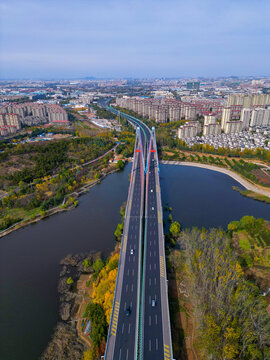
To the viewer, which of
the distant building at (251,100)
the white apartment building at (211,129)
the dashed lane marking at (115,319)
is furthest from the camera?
the distant building at (251,100)

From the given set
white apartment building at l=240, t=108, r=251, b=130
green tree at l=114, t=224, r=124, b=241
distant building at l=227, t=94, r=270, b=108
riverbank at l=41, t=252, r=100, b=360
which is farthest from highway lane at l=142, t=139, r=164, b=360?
distant building at l=227, t=94, r=270, b=108

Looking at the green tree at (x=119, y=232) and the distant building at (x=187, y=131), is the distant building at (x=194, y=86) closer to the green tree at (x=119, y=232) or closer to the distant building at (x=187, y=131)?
the distant building at (x=187, y=131)

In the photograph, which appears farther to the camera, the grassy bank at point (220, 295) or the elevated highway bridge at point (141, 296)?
the grassy bank at point (220, 295)

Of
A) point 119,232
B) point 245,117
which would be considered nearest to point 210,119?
point 245,117

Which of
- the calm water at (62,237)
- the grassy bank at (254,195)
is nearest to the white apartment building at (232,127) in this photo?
the calm water at (62,237)

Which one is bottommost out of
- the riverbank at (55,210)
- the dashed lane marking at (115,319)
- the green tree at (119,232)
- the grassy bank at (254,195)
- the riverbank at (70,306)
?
the riverbank at (70,306)

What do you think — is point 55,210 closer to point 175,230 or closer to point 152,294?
point 175,230

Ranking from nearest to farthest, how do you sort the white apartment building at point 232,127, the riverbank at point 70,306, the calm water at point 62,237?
the riverbank at point 70,306, the calm water at point 62,237, the white apartment building at point 232,127
